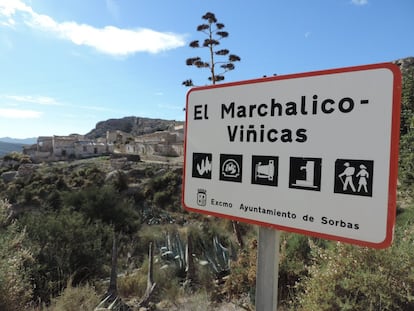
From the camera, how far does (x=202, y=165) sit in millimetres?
1529

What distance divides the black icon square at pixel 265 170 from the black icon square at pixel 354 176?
0.25 meters

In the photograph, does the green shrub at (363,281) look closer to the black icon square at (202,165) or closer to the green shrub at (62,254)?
the black icon square at (202,165)

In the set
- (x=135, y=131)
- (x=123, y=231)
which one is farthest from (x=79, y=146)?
(x=123, y=231)

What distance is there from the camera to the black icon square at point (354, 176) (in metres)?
1.04

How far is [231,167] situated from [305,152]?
369mm

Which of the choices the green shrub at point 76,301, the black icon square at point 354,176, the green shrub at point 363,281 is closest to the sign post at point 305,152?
the black icon square at point 354,176

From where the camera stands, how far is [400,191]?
929 centimetres

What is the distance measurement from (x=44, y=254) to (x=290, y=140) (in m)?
5.52

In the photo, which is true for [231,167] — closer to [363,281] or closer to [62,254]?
[363,281]

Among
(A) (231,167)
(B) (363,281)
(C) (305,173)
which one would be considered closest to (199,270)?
(B) (363,281)

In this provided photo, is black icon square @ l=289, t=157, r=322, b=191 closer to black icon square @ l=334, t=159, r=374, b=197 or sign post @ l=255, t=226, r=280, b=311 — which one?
black icon square @ l=334, t=159, r=374, b=197

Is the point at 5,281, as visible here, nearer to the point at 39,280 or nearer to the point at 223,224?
the point at 39,280

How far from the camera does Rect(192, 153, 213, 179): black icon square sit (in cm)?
150

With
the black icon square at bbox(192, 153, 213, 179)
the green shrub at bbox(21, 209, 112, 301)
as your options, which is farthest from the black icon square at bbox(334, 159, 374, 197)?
the green shrub at bbox(21, 209, 112, 301)
